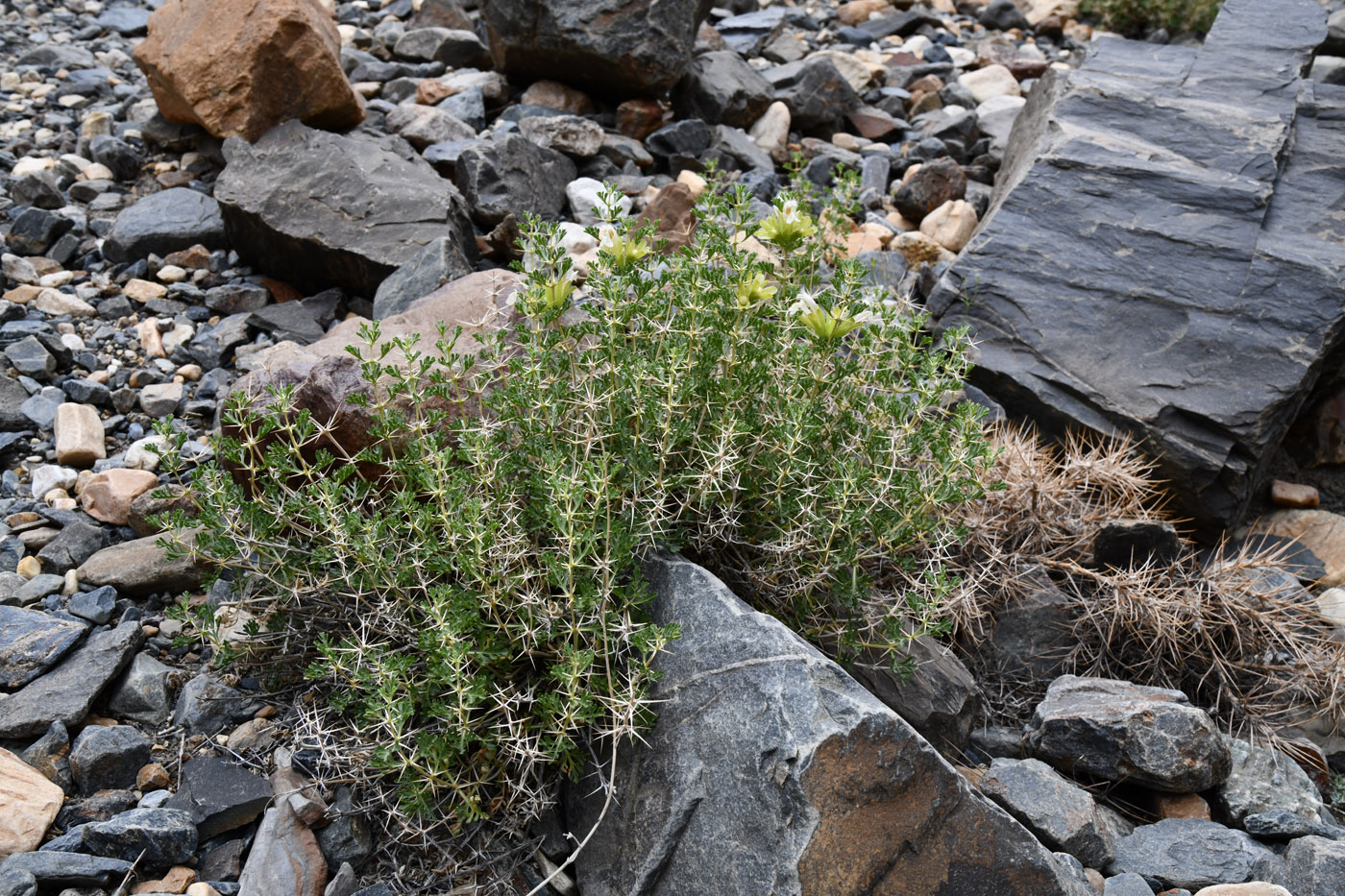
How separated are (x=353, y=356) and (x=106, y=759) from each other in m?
1.39

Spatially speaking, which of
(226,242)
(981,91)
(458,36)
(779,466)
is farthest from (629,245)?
(981,91)

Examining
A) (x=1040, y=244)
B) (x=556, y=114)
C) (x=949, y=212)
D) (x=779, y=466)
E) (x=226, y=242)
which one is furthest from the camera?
(x=556, y=114)

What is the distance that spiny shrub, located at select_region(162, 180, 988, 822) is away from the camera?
99.1 inches

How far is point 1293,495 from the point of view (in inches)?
186

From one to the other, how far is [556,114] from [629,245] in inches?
168

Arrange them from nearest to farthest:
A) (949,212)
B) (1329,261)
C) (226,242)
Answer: (1329,261) → (226,242) → (949,212)

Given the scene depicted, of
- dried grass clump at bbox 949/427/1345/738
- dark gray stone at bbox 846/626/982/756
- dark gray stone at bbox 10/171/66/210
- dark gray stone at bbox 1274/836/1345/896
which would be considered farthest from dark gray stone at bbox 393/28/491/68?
dark gray stone at bbox 1274/836/1345/896

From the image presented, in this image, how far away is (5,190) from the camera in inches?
220

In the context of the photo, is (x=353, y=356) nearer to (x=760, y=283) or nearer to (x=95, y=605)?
(x=95, y=605)

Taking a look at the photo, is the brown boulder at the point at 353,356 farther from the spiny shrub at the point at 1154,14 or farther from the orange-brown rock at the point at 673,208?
the spiny shrub at the point at 1154,14

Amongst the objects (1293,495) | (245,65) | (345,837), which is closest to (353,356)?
(345,837)

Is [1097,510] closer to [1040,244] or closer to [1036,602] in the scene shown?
[1036,602]

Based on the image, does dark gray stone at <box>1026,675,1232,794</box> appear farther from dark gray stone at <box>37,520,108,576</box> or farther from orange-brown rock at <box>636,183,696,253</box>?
dark gray stone at <box>37,520,108,576</box>

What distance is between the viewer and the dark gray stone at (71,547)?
3490 millimetres
